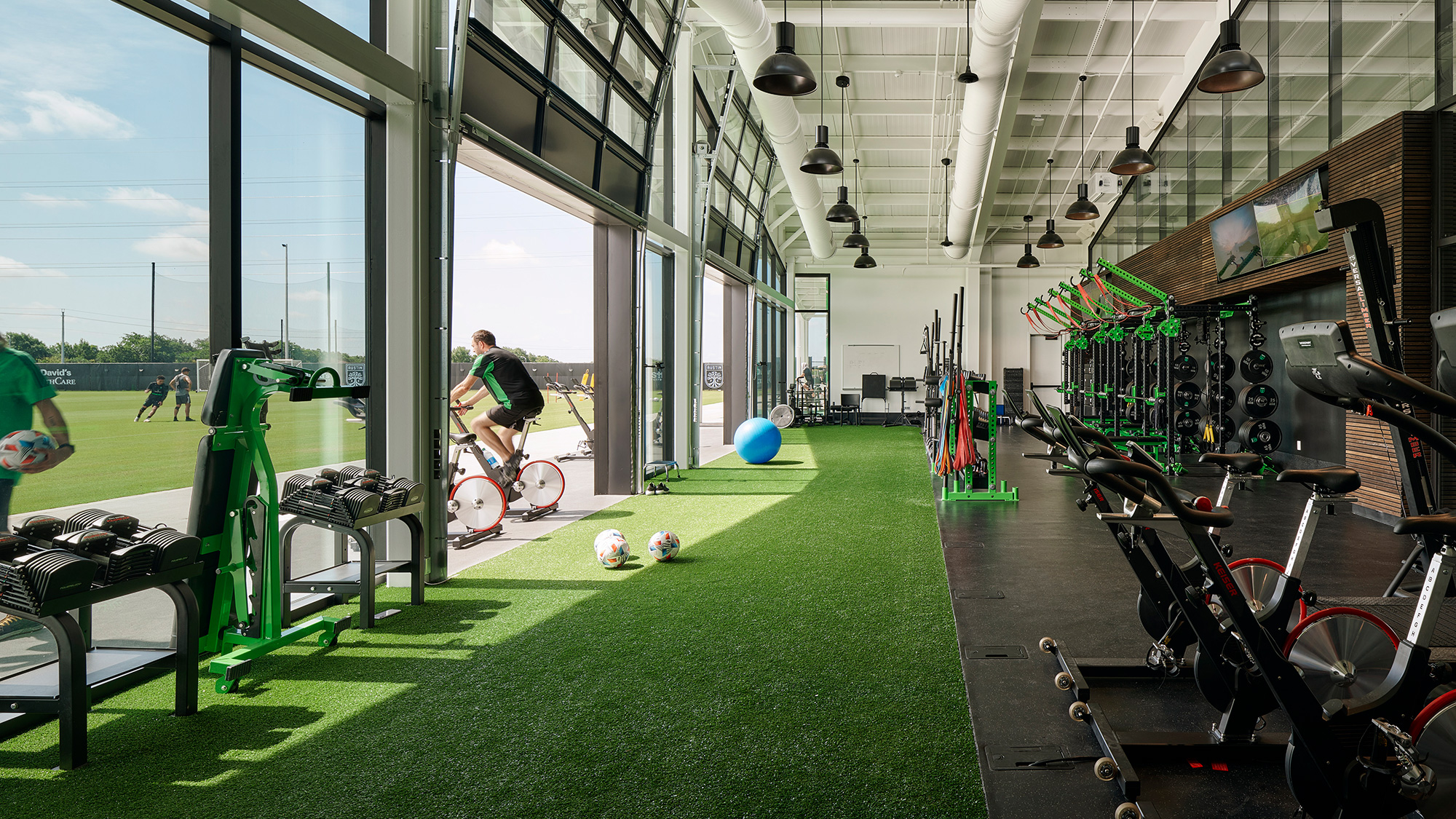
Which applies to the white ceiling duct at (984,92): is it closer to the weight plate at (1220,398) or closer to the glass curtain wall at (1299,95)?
the glass curtain wall at (1299,95)

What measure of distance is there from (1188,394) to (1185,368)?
1087 millimetres

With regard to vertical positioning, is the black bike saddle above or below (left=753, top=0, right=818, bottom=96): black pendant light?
below

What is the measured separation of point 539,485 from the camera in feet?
22.0

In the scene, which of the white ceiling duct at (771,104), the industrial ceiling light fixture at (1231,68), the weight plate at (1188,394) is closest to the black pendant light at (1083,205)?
the weight plate at (1188,394)

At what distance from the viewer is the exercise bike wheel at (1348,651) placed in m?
2.53

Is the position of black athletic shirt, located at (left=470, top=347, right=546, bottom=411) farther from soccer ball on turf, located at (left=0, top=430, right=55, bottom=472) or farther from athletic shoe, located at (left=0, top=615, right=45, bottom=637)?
athletic shoe, located at (left=0, top=615, right=45, bottom=637)

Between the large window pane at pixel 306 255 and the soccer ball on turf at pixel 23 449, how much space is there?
976 mm

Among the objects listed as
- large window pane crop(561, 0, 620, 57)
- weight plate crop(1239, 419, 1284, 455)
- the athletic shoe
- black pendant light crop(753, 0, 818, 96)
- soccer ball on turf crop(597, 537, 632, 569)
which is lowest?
soccer ball on turf crop(597, 537, 632, 569)

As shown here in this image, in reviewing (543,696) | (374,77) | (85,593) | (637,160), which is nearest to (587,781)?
(543,696)

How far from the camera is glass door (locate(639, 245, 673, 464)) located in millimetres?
8984

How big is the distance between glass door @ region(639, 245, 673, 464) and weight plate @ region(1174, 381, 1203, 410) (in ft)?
22.5

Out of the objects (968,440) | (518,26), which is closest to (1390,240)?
(968,440)

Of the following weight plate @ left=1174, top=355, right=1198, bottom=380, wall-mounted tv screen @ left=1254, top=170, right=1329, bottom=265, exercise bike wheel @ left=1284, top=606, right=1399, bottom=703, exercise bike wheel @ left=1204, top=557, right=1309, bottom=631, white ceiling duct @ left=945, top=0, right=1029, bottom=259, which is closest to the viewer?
exercise bike wheel @ left=1284, top=606, right=1399, bottom=703

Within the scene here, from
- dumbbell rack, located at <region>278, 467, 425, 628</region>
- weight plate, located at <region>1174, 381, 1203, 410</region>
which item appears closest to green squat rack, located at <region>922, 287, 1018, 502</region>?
weight plate, located at <region>1174, 381, 1203, 410</region>
